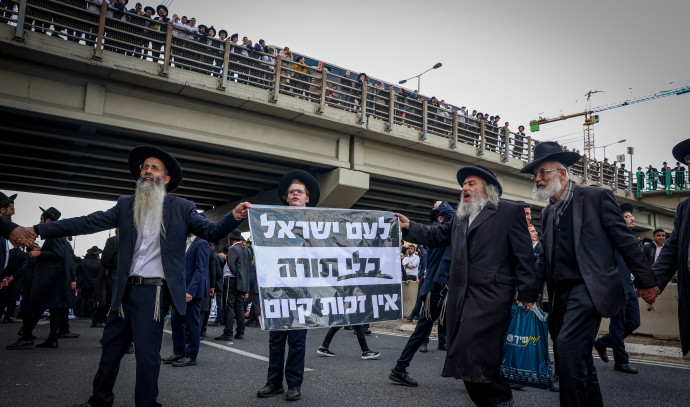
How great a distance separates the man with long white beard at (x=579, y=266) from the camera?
3.37 m

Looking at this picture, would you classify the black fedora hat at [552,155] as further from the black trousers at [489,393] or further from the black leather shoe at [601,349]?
the black leather shoe at [601,349]

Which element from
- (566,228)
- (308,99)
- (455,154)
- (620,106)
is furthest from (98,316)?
(620,106)

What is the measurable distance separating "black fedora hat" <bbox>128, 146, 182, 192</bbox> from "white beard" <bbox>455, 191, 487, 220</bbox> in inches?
92.8

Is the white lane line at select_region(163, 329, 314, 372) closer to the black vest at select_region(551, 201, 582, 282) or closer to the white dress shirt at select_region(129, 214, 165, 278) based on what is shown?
the white dress shirt at select_region(129, 214, 165, 278)

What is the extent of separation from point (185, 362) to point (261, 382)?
1.58m

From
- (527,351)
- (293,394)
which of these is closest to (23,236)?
(293,394)

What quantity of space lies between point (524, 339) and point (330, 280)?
1.78m

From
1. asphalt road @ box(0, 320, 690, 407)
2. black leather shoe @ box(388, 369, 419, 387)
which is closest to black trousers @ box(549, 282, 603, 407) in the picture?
asphalt road @ box(0, 320, 690, 407)

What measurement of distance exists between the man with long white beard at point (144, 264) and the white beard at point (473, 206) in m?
1.75

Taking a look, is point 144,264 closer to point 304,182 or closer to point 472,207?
point 304,182

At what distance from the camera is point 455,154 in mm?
22047

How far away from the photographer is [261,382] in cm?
539

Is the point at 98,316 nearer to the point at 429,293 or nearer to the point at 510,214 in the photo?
the point at 429,293

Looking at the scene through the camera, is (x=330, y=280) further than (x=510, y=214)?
Yes
